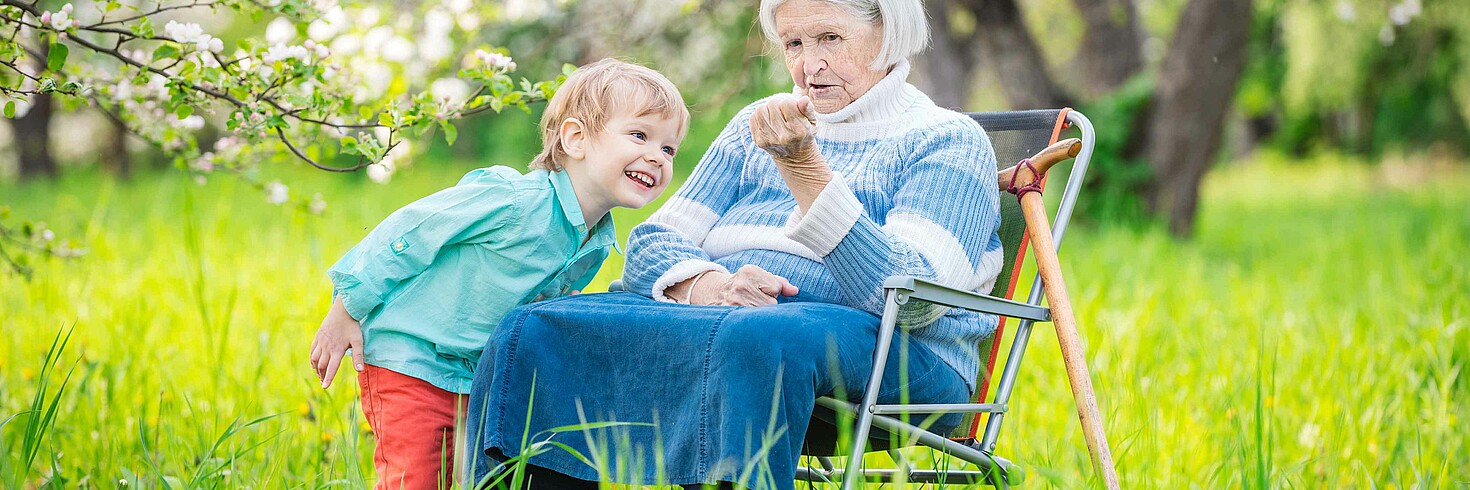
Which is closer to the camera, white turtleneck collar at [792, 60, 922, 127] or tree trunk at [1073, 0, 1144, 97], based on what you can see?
white turtleneck collar at [792, 60, 922, 127]

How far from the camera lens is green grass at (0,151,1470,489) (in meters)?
2.75

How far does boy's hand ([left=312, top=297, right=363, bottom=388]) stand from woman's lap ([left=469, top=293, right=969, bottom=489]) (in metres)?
0.28

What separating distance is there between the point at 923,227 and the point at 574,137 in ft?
2.28

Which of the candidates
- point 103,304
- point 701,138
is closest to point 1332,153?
point 701,138

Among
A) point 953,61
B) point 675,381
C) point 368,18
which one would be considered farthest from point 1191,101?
point 675,381

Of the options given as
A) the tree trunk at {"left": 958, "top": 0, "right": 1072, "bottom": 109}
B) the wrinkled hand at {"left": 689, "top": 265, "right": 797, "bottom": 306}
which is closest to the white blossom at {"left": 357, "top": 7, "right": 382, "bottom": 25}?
the wrinkled hand at {"left": 689, "top": 265, "right": 797, "bottom": 306}

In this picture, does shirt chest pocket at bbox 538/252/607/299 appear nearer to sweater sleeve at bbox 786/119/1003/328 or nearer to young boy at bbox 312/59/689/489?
young boy at bbox 312/59/689/489

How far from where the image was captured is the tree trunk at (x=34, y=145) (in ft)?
43.0

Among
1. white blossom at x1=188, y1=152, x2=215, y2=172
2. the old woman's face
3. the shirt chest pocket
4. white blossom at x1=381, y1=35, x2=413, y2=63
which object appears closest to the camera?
the shirt chest pocket

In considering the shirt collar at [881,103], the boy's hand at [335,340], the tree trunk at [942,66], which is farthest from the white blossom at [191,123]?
the tree trunk at [942,66]

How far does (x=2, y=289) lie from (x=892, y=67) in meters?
3.87

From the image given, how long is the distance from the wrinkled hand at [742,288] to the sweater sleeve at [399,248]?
43 cm

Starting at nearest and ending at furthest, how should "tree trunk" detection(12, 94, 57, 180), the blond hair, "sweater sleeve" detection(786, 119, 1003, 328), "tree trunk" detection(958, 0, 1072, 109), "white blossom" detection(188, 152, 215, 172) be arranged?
"sweater sleeve" detection(786, 119, 1003, 328)
the blond hair
"white blossom" detection(188, 152, 215, 172)
"tree trunk" detection(958, 0, 1072, 109)
"tree trunk" detection(12, 94, 57, 180)

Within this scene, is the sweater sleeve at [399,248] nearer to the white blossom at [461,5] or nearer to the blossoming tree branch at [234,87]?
the blossoming tree branch at [234,87]
